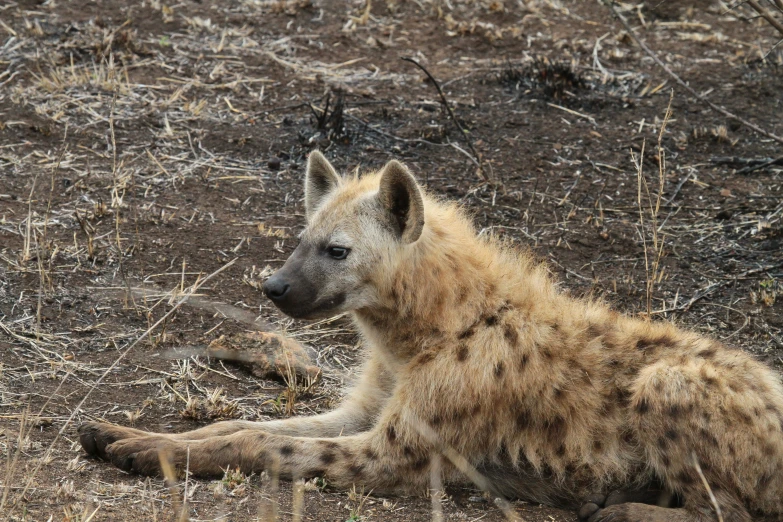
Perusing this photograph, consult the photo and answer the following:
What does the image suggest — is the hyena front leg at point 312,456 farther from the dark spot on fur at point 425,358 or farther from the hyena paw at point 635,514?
the hyena paw at point 635,514

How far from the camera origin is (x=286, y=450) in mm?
3512

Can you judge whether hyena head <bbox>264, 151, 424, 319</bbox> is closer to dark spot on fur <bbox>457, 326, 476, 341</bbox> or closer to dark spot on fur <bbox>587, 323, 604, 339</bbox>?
dark spot on fur <bbox>457, 326, 476, 341</bbox>

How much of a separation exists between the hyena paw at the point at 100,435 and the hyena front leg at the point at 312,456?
58 mm

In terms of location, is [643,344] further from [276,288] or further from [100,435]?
[100,435]

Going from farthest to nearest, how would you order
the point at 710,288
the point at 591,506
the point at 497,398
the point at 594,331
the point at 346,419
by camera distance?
the point at 710,288 < the point at 346,419 < the point at 594,331 < the point at 497,398 < the point at 591,506

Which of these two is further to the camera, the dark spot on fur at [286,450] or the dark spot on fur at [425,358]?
the dark spot on fur at [425,358]

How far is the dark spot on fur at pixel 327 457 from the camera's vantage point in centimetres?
351

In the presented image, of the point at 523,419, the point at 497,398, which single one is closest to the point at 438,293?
the point at 497,398

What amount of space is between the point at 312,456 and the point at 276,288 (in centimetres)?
59

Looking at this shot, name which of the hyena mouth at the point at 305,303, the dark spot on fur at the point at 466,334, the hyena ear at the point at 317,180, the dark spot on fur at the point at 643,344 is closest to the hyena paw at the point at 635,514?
the dark spot on fur at the point at 643,344

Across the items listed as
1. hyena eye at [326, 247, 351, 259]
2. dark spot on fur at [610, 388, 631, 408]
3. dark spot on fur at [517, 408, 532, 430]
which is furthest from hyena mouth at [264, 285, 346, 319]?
dark spot on fur at [610, 388, 631, 408]

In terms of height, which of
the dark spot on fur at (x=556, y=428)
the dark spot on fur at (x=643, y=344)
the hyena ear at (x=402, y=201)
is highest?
the hyena ear at (x=402, y=201)

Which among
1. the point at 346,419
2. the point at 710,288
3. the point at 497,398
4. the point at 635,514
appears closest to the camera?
the point at 635,514

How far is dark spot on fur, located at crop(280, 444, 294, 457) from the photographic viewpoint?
350 centimetres
